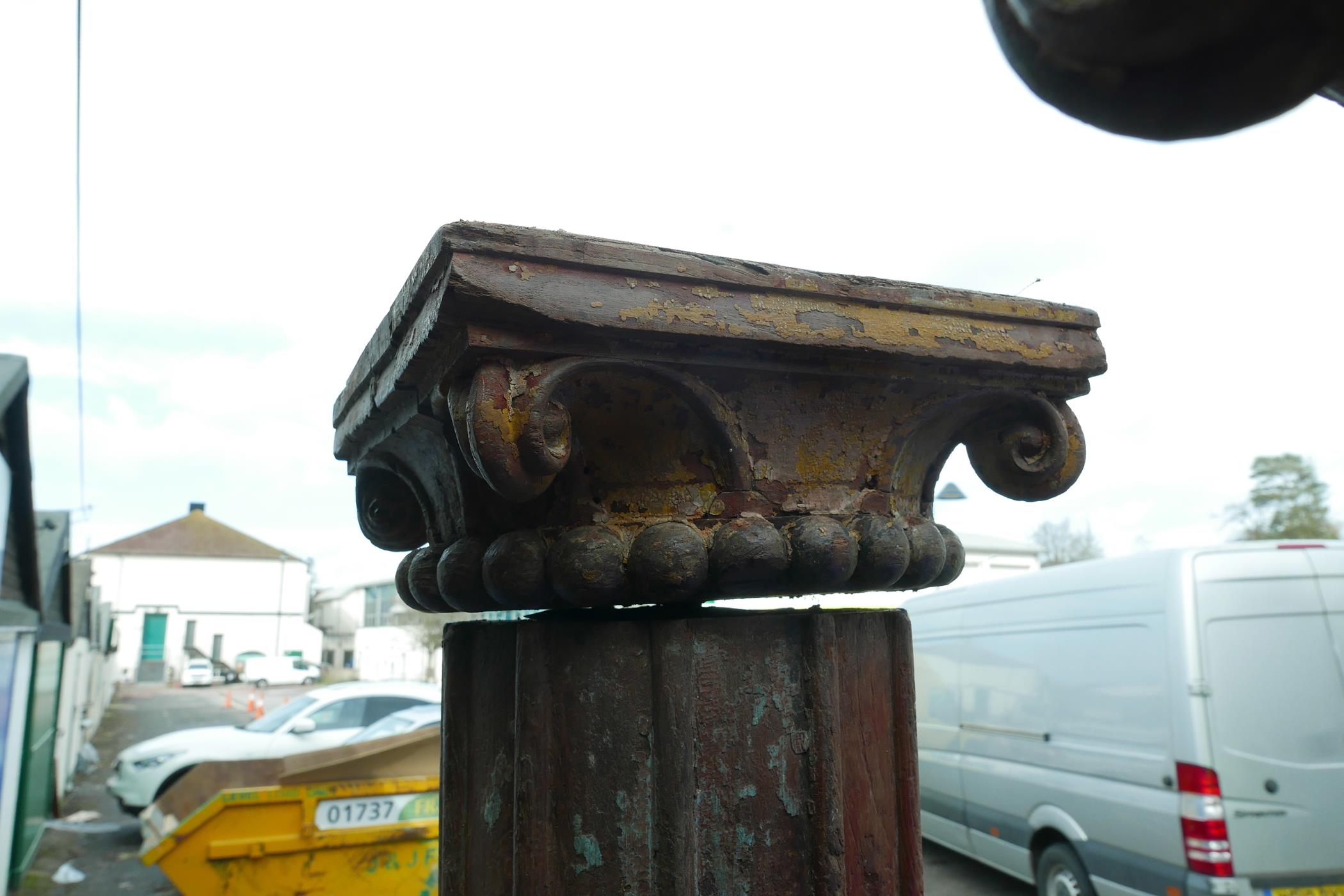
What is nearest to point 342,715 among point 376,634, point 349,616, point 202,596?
point 376,634

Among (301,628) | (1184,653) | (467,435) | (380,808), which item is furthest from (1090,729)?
(301,628)

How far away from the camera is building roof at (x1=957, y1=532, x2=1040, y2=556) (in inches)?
998

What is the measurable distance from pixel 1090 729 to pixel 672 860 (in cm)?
452

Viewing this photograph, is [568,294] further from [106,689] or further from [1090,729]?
[106,689]

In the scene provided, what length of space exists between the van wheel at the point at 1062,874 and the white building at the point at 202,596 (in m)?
39.7

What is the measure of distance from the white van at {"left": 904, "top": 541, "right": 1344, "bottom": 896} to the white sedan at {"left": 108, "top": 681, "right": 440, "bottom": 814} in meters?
5.16

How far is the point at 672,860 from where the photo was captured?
1.19 m

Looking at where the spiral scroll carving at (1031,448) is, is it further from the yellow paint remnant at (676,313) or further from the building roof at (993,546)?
the building roof at (993,546)

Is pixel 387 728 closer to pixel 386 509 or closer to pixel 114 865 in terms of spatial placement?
pixel 114 865

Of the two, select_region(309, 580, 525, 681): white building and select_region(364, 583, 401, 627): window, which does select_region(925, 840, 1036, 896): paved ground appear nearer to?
select_region(309, 580, 525, 681): white building

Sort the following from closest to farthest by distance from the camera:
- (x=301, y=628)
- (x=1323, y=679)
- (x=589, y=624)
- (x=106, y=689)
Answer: (x=589, y=624)
(x=1323, y=679)
(x=106, y=689)
(x=301, y=628)

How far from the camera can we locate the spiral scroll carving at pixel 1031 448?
4.65 ft

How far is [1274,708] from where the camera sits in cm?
426

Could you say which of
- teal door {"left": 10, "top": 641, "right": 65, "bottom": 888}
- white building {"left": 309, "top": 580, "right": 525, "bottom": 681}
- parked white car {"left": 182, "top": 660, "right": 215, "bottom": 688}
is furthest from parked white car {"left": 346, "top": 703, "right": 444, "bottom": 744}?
parked white car {"left": 182, "top": 660, "right": 215, "bottom": 688}
